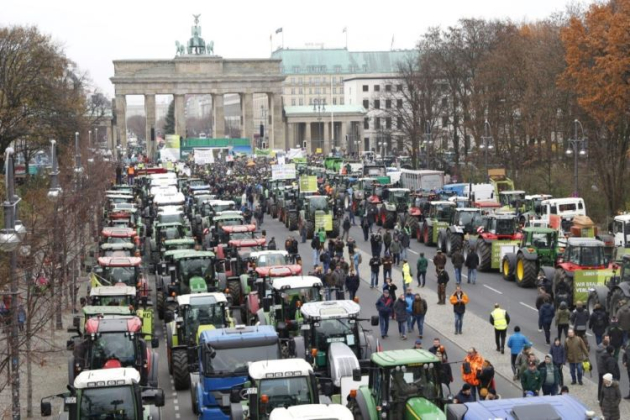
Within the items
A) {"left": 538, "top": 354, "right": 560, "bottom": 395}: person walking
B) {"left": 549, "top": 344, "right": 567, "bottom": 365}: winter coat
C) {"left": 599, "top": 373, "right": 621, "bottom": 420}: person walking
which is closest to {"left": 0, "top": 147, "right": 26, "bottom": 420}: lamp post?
{"left": 538, "top": 354, "right": 560, "bottom": 395}: person walking

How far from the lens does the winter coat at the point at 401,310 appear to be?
28.0 meters

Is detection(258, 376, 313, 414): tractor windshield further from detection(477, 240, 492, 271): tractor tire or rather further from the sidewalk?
detection(477, 240, 492, 271): tractor tire

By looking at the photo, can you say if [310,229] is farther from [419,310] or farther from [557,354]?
[557,354]

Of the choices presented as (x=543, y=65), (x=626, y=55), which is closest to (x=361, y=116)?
(x=543, y=65)

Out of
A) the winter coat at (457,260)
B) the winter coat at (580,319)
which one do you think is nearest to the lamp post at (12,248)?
the winter coat at (580,319)

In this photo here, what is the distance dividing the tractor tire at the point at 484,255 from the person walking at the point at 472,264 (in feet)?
5.86

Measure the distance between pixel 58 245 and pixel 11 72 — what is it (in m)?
39.6

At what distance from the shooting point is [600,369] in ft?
69.1

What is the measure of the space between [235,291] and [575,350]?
11908 mm

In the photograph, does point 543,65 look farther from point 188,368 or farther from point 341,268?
point 188,368

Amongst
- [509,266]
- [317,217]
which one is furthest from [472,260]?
[317,217]

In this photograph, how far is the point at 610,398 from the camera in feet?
60.8

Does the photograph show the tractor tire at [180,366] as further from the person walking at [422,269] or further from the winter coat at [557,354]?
the person walking at [422,269]

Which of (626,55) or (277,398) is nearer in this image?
(277,398)
